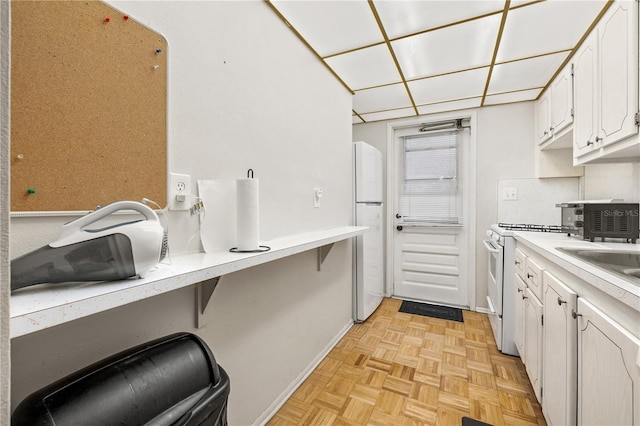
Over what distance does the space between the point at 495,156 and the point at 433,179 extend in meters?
0.68

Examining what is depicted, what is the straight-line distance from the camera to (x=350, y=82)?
2.55m

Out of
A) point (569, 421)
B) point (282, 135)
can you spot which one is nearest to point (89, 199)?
point (282, 135)

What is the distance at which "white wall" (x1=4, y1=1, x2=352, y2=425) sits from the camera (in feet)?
2.61

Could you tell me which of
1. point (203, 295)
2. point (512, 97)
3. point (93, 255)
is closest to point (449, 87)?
point (512, 97)

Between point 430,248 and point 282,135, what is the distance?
99.2 inches

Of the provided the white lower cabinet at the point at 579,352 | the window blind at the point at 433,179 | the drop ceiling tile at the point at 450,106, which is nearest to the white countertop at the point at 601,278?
the white lower cabinet at the point at 579,352

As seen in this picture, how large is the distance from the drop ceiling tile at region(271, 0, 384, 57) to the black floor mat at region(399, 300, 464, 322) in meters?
2.71

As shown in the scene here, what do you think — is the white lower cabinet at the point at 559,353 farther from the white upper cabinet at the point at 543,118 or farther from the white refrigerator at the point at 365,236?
the white upper cabinet at the point at 543,118

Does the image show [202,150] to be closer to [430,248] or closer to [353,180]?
[353,180]

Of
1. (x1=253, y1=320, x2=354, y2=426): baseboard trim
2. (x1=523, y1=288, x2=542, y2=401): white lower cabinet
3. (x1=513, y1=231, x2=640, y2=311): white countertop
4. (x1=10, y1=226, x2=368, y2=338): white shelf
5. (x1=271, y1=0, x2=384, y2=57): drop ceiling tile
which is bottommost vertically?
(x1=253, y1=320, x2=354, y2=426): baseboard trim

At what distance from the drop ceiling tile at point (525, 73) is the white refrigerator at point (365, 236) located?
4.17 feet

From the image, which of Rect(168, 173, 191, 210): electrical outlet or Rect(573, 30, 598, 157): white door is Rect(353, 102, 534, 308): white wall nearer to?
Rect(573, 30, 598, 157): white door

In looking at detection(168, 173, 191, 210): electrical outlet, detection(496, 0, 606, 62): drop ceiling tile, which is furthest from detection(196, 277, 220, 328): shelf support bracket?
detection(496, 0, 606, 62): drop ceiling tile

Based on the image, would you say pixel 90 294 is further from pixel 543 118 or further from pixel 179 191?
pixel 543 118
